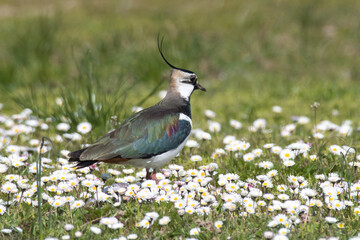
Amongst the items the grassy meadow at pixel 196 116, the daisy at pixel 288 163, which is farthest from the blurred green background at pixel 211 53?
the daisy at pixel 288 163

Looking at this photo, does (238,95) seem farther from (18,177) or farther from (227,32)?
(18,177)

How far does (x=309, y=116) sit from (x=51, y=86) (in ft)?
14.8

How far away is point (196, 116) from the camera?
7.63 m

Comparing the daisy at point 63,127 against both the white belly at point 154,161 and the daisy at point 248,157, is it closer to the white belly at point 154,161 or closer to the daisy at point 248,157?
the white belly at point 154,161

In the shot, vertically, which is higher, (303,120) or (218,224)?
(218,224)

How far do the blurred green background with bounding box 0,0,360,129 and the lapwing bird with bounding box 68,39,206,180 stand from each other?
106 inches

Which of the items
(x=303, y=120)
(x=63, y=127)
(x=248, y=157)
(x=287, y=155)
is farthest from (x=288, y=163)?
(x=63, y=127)

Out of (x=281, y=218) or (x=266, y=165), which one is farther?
(x=266, y=165)

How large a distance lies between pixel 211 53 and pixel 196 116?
2513mm

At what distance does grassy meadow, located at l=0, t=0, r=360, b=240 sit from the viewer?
386 cm

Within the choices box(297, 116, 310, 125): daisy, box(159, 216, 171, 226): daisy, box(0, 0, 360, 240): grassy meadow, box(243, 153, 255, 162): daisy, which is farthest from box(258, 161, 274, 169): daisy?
box(297, 116, 310, 125): daisy

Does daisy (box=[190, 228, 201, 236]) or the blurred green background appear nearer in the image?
daisy (box=[190, 228, 201, 236])

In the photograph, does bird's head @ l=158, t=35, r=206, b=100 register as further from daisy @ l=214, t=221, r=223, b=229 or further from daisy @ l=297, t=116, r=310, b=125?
daisy @ l=297, t=116, r=310, b=125

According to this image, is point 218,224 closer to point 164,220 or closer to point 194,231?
point 194,231
